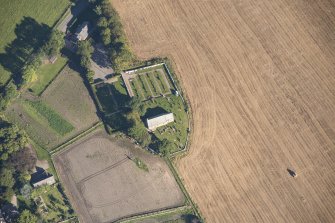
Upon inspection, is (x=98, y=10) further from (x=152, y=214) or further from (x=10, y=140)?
(x=152, y=214)

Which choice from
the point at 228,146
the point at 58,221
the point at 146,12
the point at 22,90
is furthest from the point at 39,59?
the point at 228,146

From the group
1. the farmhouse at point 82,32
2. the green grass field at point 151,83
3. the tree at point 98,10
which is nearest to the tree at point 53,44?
the farmhouse at point 82,32

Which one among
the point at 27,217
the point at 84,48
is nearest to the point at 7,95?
the point at 84,48

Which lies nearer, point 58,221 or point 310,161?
point 58,221

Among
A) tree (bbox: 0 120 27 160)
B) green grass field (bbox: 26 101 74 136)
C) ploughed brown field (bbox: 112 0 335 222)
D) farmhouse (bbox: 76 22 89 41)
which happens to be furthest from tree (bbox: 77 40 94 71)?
tree (bbox: 0 120 27 160)

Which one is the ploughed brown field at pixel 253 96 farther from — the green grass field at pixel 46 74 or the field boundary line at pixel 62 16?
the green grass field at pixel 46 74

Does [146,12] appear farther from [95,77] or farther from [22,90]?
[22,90]
